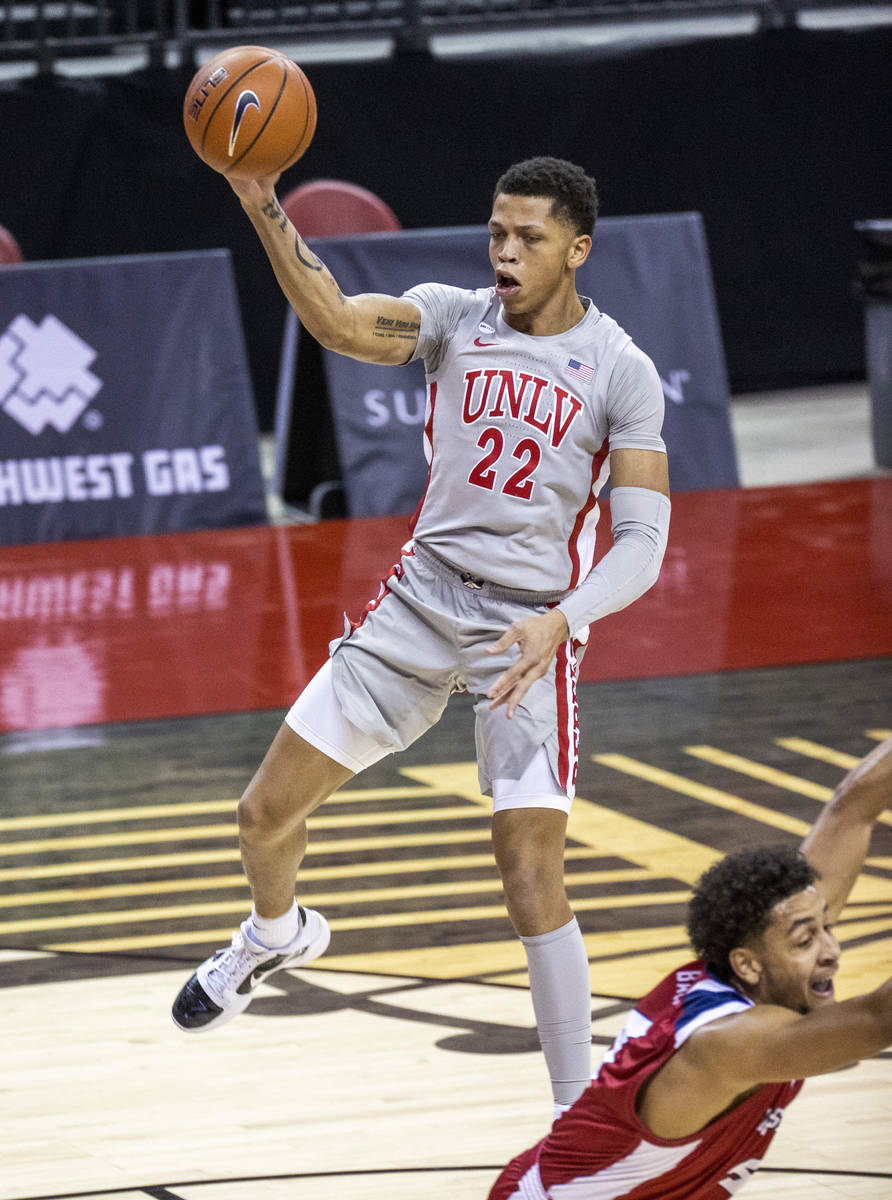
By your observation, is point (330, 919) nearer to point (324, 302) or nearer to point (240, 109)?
point (324, 302)

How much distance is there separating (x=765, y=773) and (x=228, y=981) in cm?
274

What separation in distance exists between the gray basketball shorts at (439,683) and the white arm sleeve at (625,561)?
17 cm

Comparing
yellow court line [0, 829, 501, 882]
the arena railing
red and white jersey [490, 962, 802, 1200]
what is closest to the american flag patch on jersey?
red and white jersey [490, 962, 802, 1200]

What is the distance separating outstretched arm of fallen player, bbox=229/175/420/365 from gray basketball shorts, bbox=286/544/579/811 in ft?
1.50

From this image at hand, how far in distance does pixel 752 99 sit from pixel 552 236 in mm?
9945

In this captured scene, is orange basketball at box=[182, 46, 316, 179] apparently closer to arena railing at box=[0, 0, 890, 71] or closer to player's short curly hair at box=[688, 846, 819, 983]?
player's short curly hair at box=[688, 846, 819, 983]

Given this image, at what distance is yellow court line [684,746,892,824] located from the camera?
6.52m

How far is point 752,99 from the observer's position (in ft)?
44.6

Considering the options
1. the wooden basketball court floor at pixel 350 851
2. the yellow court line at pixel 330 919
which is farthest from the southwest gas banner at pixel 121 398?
the yellow court line at pixel 330 919

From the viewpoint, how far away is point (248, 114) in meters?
4.13

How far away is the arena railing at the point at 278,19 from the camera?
12.8 metres

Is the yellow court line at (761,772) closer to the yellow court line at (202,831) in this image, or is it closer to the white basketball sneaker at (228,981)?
the yellow court line at (202,831)

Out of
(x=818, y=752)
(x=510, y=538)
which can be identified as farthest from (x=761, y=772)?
(x=510, y=538)

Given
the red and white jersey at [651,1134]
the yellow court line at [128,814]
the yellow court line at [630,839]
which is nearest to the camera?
the red and white jersey at [651,1134]
